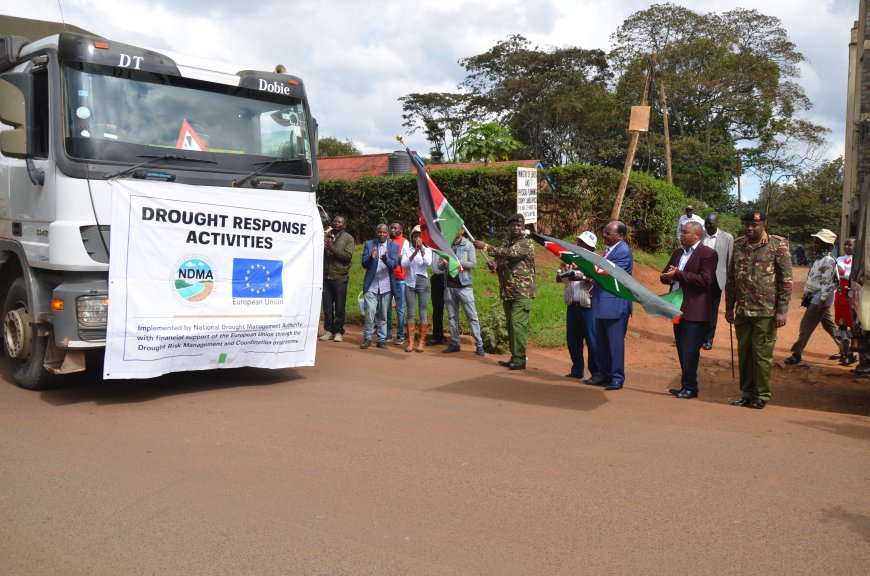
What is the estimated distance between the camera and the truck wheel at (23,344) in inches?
284

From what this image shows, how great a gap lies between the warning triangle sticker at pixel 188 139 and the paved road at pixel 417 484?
7.82 feet

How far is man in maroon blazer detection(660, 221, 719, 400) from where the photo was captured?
781cm

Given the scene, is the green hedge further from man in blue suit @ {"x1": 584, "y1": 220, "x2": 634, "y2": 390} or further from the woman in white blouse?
man in blue suit @ {"x1": 584, "y1": 220, "x2": 634, "y2": 390}

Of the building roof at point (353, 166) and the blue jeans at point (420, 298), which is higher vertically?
the building roof at point (353, 166)

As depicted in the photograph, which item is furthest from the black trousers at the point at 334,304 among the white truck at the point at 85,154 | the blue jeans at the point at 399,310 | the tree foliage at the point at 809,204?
the tree foliage at the point at 809,204

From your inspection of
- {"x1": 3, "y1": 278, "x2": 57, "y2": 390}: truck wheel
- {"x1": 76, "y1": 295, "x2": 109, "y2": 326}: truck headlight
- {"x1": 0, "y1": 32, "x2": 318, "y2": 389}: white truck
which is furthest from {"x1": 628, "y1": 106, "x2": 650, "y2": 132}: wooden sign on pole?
{"x1": 3, "y1": 278, "x2": 57, "y2": 390}: truck wheel

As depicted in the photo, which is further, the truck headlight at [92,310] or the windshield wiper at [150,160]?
the windshield wiper at [150,160]

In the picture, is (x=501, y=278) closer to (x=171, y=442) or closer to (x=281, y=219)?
(x=281, y=219)

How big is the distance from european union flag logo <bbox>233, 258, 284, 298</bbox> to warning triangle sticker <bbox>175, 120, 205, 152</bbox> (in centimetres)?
113

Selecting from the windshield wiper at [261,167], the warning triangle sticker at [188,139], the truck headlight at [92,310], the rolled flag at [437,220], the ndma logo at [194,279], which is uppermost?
the warning triangle sticker at [188,139]

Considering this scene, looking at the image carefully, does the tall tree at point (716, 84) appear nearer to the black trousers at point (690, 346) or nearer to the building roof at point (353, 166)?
the building roof at point (353, 166)

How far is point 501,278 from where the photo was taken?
31.0 ft

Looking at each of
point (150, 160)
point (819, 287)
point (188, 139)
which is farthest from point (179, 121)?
point (819, 287)

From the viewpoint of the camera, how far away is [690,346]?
7.98m
